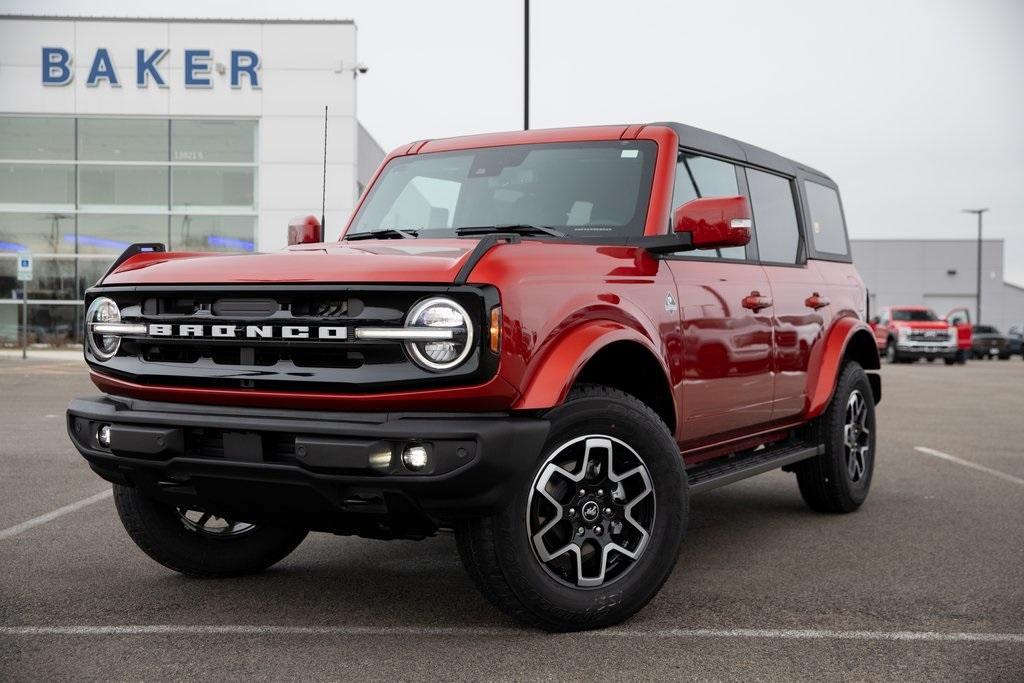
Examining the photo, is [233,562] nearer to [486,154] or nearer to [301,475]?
[301,475]

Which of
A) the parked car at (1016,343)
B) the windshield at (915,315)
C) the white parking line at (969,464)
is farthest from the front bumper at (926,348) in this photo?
the white parking line at (969,464)

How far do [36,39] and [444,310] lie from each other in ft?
95.8

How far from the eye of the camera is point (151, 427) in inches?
149

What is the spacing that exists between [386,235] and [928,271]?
7134 cm

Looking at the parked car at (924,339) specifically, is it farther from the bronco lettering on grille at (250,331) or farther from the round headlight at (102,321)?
the bronco lettering on grille at (250,331)

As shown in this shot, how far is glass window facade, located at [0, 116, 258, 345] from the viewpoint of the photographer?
29.1m

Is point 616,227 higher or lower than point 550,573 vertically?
higher

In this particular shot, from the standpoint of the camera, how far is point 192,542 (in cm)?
471

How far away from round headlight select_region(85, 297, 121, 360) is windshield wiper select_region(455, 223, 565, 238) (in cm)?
147

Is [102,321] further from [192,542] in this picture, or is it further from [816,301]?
[816,301]

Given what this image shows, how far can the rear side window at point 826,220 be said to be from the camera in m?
6.72

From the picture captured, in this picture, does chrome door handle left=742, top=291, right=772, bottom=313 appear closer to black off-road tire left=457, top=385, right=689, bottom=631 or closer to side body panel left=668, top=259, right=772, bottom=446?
side body panel left=668, top=259, right=772, bottom=446

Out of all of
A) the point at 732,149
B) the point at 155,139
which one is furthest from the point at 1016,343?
the point at 732,149

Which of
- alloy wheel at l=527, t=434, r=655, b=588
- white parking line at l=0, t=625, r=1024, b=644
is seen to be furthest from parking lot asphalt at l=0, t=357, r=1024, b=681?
alloy wheel at l=527, t=434, r=655, b=588
